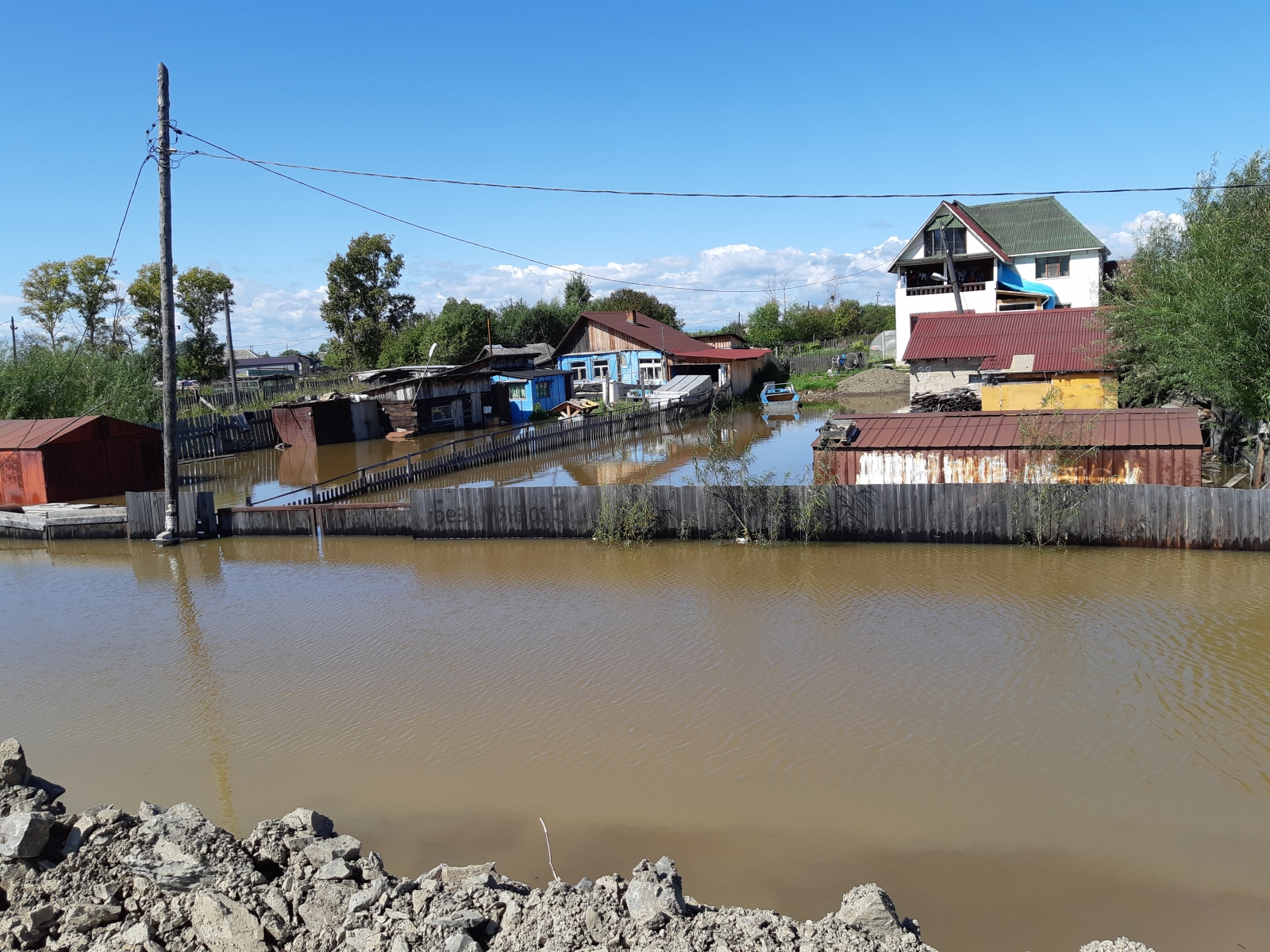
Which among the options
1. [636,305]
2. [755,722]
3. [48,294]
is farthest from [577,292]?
[755,722]

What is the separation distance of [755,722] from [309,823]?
4.63 meters

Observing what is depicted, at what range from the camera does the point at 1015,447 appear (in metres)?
17.1

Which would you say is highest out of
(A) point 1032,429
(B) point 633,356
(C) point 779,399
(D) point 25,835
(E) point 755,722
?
(B) point 633,356

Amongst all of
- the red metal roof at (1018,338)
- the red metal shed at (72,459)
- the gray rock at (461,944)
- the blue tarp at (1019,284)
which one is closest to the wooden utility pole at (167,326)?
the red metal shed at (72,459)

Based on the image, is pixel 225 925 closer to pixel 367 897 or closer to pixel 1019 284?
pixel 367 897

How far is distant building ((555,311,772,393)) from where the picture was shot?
46.7m

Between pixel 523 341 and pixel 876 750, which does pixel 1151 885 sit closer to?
pixel 876 750

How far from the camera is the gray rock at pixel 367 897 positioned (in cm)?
553

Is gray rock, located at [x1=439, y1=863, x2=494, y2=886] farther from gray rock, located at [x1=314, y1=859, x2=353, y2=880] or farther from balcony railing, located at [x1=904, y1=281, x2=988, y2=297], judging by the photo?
balcony railing, located at [x1=904, y1=281, x2=988, y2=297]

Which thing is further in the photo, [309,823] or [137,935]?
[309,823]

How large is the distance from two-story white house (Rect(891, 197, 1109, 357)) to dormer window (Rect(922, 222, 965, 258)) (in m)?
0.04

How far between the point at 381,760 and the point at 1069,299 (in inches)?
1769

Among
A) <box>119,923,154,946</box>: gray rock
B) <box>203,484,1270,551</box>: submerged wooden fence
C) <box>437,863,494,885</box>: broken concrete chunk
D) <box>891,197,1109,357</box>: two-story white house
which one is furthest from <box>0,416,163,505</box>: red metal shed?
<box>891,197,1109,357</box>: two-story white house

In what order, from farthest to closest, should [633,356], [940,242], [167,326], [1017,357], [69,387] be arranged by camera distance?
1. [633,356]
2. [940,242]
3. [69,387]
4. [1017,357]
5. [167,326]
